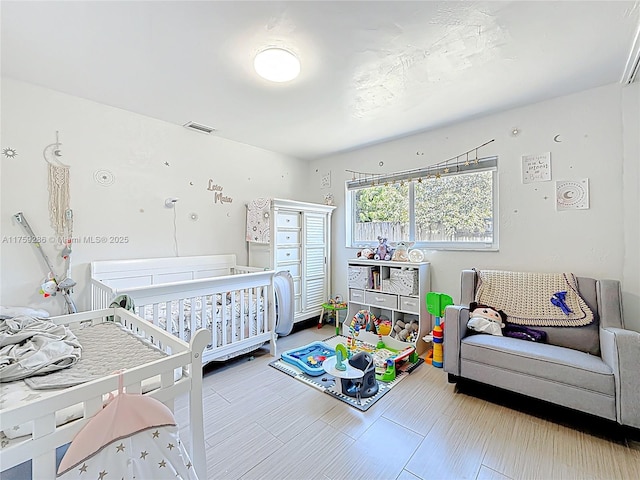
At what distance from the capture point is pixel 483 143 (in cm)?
281

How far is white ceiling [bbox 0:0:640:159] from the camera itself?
148 cm

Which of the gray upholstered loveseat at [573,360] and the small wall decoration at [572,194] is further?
the small wall decoration at [572,194]

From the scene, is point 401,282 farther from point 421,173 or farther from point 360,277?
point 421,173

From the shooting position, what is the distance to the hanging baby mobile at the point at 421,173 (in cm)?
290

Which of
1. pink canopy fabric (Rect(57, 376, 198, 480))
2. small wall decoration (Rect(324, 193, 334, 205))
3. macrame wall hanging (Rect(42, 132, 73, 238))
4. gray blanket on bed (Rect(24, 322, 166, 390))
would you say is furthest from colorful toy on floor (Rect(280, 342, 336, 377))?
macrame wall hanging (Rect(42, 132, 73, 238))

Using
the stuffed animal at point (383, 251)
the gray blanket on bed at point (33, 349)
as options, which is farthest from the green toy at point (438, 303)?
the gray blanket on bed at point (33, 349)

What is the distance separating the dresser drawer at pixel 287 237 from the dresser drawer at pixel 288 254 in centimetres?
8

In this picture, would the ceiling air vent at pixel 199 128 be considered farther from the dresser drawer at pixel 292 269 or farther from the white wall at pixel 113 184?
the dresser drawer at pixel 292 269

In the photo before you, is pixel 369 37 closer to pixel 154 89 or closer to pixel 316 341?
pixel 154 89

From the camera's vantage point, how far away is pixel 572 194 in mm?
2377

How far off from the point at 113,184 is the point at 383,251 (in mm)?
2814

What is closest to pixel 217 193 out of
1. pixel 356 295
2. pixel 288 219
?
pixel 288 219

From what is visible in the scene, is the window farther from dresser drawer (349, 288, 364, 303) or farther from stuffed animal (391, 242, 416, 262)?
dresser drawer (349, 288, 364, 303)

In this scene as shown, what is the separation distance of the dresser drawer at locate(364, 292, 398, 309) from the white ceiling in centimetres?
188
